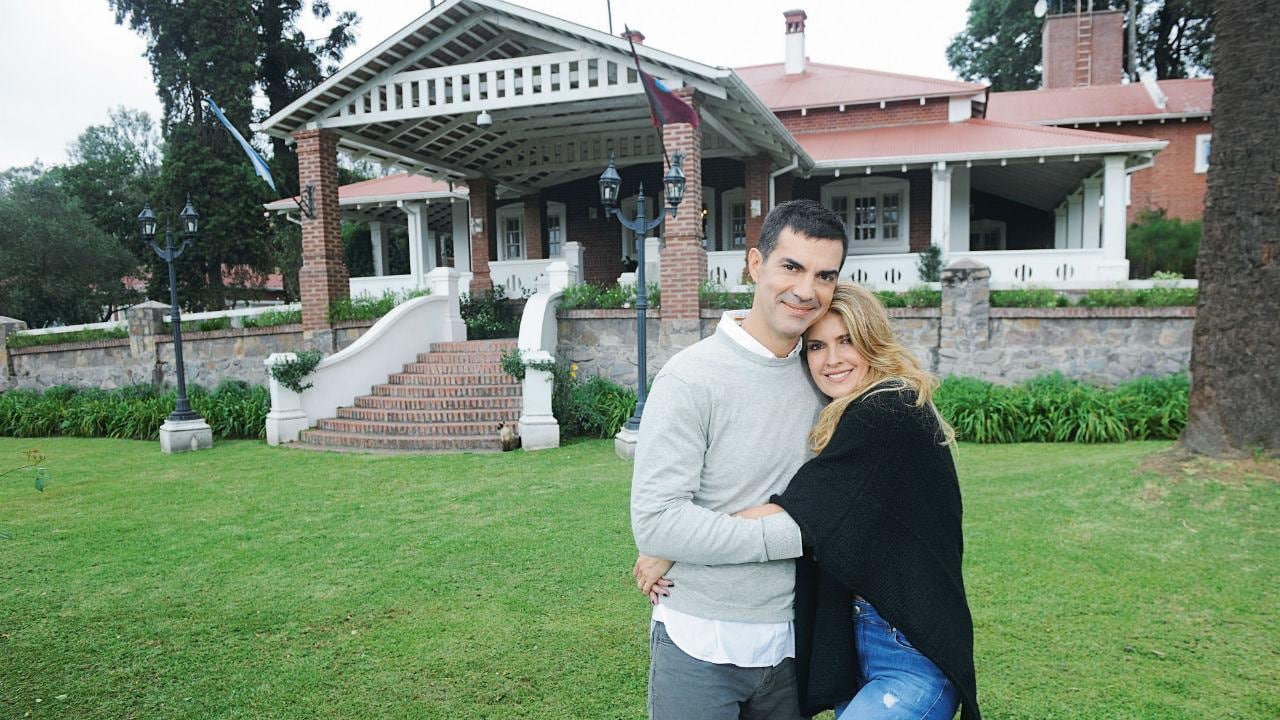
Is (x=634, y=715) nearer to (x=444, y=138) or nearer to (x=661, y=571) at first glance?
(x=661, y=571)

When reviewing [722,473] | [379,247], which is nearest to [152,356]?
[379,247]

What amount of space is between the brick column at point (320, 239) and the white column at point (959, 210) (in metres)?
11.9

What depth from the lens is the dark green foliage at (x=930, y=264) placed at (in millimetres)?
14125

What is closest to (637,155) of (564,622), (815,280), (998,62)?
(564,622)

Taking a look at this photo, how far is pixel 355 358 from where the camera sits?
432 inches

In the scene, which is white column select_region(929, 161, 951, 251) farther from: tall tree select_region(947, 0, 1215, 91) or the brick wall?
tall tree select_region(947, 0, 1215, 91)

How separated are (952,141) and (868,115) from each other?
3.21 meters

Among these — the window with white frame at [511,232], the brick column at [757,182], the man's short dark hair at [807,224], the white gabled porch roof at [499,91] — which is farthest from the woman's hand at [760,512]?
the window with white frame at [511,232]

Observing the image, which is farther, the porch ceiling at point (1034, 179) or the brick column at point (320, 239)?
the porch ceiling at point (1034, 179)

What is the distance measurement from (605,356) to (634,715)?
27.5 ft

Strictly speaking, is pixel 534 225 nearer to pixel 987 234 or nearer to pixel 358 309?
pixel 358 309

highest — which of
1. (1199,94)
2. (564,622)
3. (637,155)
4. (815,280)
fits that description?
(1199,94)

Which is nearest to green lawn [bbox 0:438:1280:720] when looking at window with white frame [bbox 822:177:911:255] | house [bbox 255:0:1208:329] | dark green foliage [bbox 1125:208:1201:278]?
house [bbox 255:0:1208:329]

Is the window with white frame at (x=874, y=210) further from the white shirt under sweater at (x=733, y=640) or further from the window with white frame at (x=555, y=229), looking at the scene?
the white shirt under sweater at (x=733, y=640)
